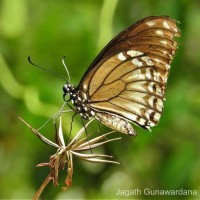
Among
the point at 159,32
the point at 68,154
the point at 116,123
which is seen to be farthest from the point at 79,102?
the point at 68,154

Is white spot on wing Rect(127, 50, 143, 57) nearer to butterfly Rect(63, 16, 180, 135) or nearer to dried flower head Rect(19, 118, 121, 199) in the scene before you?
butterfly Rect(63, 16, 180, 135)

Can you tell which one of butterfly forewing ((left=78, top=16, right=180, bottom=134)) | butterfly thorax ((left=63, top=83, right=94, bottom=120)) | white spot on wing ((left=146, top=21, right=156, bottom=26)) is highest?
white spot on wing ((left=146, top=21, right=156, bottom=26))

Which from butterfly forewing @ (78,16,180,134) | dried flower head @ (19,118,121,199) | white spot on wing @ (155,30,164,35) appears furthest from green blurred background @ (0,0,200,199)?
dried flower head @ (19,118,121,199)

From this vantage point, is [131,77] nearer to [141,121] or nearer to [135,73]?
[135,73]

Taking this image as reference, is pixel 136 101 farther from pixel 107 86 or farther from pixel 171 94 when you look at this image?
pixel 171 94

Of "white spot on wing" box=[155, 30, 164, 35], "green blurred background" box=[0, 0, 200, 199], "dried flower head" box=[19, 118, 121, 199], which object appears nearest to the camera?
"dried flower head" box=[19, 118, 121, 199]

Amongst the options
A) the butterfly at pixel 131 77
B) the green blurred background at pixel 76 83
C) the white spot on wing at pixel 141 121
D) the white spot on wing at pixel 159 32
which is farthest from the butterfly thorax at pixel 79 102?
the green blurred background at pixel 76 83
